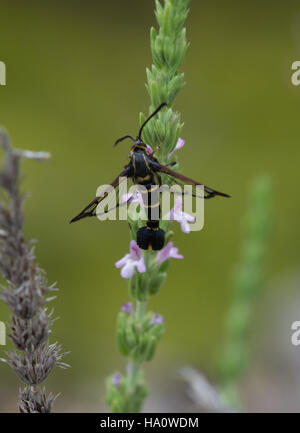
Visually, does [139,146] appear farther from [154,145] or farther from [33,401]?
[33,401]

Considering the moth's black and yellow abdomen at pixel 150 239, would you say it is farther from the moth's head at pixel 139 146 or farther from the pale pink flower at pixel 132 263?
the moth's head at pixel 139 146

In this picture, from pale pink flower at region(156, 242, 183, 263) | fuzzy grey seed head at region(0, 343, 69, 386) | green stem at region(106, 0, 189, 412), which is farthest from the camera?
pale pink flower at region(156, 242, 183, 263)

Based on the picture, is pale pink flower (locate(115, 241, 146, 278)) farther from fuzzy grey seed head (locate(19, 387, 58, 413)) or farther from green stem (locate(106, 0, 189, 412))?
fuzzy grey seed head (locate(19, 387, 58, 413))

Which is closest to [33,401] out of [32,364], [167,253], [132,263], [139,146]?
[32,364]

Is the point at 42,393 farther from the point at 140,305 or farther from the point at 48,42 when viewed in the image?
the point at 48,42

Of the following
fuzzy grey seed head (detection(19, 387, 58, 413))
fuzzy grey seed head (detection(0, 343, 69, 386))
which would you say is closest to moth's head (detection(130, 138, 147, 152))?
fuzzy grey seed head (detection(0, 343, 69, 386))

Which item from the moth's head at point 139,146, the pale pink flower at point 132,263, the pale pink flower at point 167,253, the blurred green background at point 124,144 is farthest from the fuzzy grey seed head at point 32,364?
the blurred green background at point 124,144
